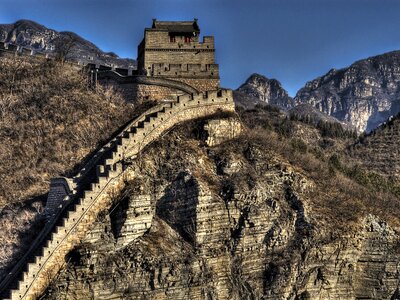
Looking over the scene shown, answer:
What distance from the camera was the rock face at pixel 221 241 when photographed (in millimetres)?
63344

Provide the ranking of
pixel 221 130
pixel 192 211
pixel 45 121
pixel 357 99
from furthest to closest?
pixel 357 99 → pixel 45 121 → pixel 221 130 → pixel 192 211

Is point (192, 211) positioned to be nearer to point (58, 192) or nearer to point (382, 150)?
point (58, 192)

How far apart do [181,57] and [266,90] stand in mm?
102026

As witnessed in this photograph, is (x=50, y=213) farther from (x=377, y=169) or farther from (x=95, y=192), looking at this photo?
(x=377, y=169)

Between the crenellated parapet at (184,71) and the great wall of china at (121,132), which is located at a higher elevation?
the crenellated parapet at (184,71)

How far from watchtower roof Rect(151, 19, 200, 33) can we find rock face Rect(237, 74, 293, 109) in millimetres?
88103

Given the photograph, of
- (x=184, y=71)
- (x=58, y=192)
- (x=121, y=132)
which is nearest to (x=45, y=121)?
(x=121, y=132)

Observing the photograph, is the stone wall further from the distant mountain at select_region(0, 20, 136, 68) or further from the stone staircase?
the distant mountain at select_region(0, 20, 136, 68)

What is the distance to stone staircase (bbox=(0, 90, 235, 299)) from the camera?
6034 cm

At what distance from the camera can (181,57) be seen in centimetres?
8219

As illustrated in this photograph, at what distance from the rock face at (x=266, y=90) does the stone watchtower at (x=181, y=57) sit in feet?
293

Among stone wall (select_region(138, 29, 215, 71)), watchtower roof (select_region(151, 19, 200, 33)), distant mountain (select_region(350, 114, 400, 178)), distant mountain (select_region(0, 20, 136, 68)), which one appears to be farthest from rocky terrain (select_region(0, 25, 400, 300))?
distant mountain (select_region(0, 20, 136, 68))

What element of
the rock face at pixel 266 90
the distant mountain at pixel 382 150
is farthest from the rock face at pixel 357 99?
the distant mountain at pixel 382 150

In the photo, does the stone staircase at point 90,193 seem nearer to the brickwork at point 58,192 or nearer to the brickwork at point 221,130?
the brickwork at point 58,192
